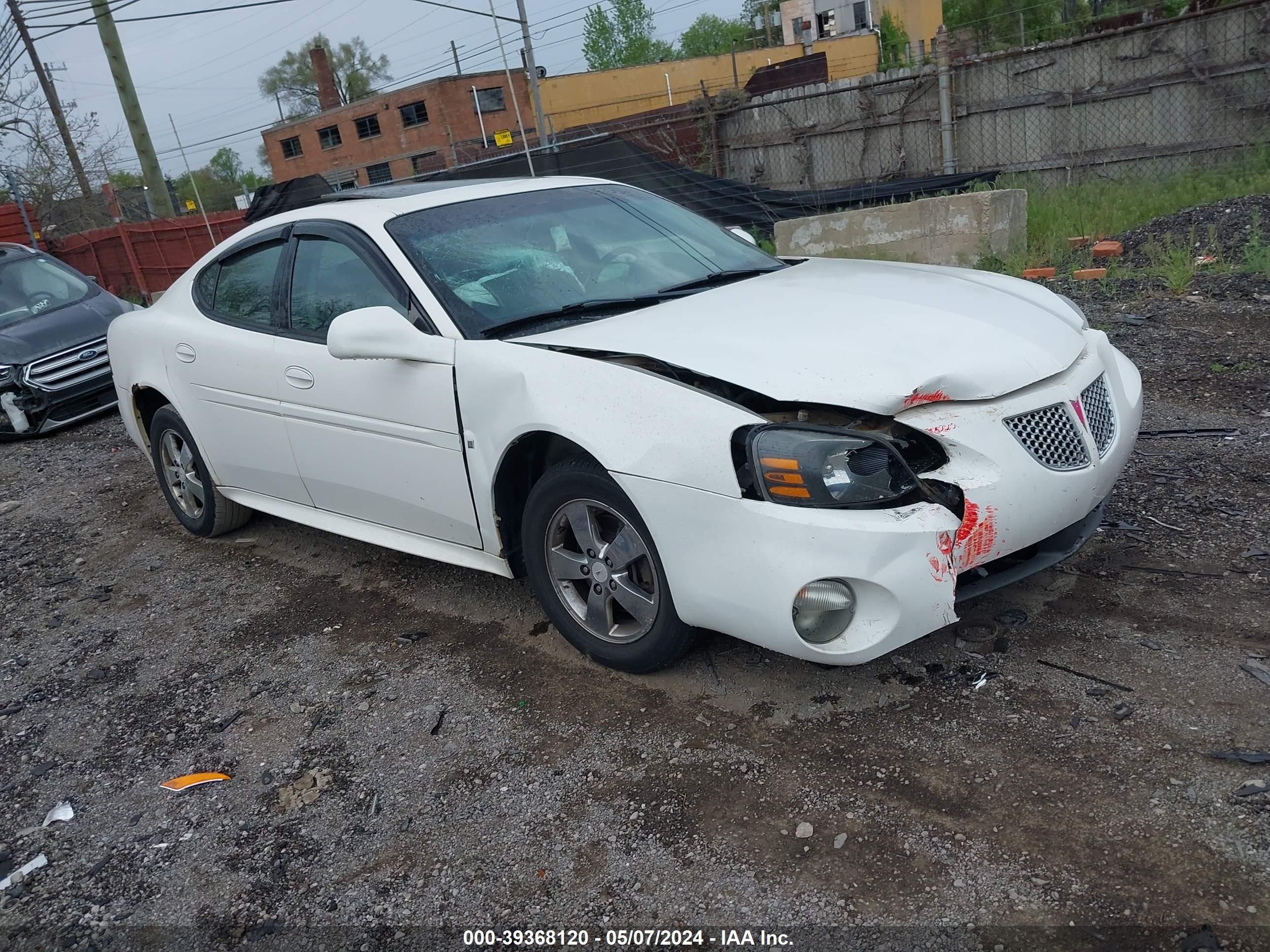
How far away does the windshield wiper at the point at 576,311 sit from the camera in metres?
3.54

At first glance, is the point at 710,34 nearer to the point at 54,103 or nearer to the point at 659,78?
the point at 659,78

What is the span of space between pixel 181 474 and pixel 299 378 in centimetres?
175

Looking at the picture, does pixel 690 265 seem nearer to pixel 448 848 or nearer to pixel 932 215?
pixel 448 848

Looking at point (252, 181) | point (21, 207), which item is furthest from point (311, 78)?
point (21, 207)

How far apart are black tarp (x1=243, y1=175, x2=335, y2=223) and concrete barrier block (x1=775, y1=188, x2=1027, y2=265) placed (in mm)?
8750

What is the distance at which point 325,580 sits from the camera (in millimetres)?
4805

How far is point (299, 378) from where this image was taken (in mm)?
4141

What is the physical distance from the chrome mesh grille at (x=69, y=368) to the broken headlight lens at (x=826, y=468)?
8.33m

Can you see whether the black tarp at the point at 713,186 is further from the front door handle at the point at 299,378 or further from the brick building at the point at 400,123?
the brick building at the point at 400,123

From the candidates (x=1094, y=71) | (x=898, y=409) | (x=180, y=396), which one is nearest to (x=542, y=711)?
(x=898, y=409)

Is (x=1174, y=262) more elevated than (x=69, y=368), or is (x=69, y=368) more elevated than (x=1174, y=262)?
(x=69, y=368)

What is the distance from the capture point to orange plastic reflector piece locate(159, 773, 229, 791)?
10.6 feet

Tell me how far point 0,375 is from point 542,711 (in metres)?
8.37

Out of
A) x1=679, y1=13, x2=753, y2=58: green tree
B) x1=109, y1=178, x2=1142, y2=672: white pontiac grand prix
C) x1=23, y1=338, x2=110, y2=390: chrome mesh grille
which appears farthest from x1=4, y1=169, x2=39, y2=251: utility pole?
x1=679, y1=13, x2=753, y2=58: green tree
